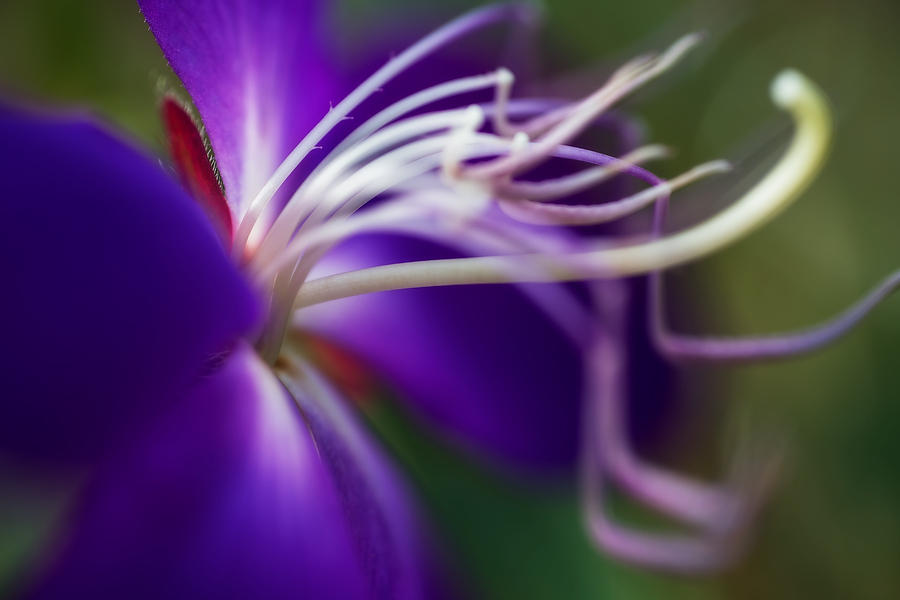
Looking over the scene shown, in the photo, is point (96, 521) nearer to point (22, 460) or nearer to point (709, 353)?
point (22, 460)

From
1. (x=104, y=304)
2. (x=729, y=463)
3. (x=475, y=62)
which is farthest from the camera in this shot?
(x=729, y=463)

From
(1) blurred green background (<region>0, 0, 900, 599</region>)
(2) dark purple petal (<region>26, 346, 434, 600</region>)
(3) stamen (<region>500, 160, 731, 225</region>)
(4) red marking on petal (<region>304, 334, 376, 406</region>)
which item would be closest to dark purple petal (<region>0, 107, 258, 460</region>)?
(2) dark purple petal (<region>26, 346, 434, 600</region>)

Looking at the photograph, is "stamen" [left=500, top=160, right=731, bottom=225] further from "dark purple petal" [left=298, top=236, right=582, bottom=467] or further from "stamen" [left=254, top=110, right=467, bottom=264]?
"dark purple petal" [left=298, top=236, right=582, bottom=467]

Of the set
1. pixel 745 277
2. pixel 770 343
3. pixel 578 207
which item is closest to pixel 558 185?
pixel 578 207

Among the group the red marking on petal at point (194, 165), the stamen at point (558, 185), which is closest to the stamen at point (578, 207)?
the stamen at point (558, 185)

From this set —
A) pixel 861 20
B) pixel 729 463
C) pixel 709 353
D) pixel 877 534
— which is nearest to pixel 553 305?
pixel 709 353

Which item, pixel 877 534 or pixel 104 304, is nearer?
pixel 104 304

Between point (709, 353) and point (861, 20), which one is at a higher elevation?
point (861, 20)
